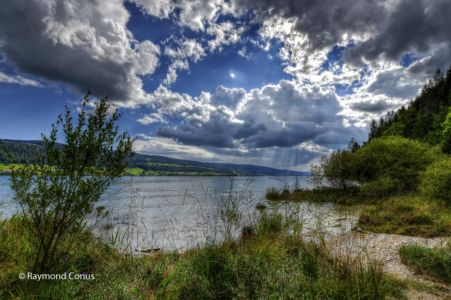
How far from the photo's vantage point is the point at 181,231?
1397 centimetres

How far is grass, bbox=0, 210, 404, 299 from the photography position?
3652mm

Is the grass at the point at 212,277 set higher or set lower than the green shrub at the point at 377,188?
lower

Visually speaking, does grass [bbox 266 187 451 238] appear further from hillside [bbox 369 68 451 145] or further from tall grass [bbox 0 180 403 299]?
hillside [bbox 369 68 451 145]

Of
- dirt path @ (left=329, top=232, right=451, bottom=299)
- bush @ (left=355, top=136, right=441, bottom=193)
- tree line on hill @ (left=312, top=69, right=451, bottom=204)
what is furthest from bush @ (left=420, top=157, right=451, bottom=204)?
dirt path @ (left=329, top=232, right=451, bottom=299)

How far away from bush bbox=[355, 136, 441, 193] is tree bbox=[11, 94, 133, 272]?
2759 cm

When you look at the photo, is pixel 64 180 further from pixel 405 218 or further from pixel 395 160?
pixel 395 160

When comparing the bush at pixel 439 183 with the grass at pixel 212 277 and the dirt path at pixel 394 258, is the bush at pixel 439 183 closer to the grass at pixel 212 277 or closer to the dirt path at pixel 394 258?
the dirt path at pixel 394 258

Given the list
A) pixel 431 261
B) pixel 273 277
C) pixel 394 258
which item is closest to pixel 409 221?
pixel 394 258

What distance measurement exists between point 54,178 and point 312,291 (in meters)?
4.56

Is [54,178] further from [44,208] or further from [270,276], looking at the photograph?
[270,276]

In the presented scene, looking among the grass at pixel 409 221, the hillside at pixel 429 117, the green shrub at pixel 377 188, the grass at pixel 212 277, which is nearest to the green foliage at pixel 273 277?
the grass at pixel 212 277

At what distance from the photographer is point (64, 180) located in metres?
4.19

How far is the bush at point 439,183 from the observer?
15906mm

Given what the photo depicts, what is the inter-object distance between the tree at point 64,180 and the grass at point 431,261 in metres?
7.18
